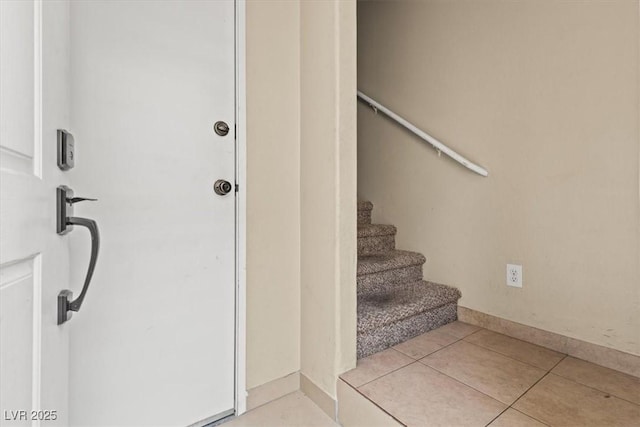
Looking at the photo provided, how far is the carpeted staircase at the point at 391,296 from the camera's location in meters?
1.53

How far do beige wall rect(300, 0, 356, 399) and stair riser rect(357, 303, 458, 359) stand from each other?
16 cm

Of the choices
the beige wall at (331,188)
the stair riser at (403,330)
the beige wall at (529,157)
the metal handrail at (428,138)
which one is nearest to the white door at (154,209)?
the beige wall at (331,188)

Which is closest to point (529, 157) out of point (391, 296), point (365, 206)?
point (391, 296)

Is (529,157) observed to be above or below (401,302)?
above

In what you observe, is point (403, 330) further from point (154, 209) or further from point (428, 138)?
point (154, 209)

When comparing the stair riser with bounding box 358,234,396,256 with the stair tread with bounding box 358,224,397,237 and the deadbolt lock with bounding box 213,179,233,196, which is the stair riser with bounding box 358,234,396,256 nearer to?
the stair tread with bounding box 358,224,397,237

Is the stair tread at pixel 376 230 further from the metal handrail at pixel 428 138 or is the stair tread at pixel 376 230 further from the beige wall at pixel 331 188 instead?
the beige wall at pixel 331 188

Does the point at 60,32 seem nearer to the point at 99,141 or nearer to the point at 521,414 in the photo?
the point at 99,141

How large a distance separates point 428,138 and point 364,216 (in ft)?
2.55

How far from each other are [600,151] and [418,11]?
4.76 feet

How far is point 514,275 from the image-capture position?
5.37ft

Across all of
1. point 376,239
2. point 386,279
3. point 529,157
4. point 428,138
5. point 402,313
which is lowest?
point 402,313

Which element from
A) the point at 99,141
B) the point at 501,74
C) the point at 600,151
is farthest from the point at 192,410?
the point at 501,74

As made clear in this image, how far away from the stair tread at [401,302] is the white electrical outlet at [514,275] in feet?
1.01
